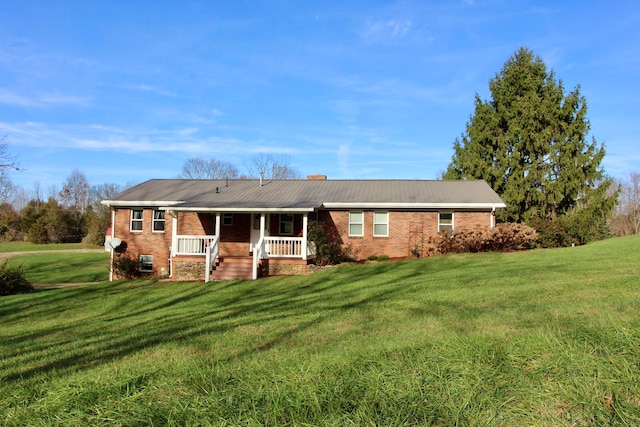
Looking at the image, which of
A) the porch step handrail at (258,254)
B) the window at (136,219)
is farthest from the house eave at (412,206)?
the window at (136,219)

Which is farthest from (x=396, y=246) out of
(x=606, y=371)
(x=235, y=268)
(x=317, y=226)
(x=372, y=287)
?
(x=606, y=371)

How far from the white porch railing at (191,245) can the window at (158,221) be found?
3.60 metres

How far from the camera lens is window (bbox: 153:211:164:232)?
68.5ft

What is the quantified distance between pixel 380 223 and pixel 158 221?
33.8ft

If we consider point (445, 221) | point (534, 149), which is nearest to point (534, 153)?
point (534, 149)

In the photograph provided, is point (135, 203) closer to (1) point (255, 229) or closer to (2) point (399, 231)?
(1) point (255, 229)

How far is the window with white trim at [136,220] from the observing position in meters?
21.0

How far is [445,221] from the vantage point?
19.4 meters

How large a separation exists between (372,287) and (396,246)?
9.03 m

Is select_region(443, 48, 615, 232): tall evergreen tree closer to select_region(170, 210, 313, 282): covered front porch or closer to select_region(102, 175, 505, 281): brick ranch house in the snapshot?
select_region(102, 175, 505, 281): brick ranch house

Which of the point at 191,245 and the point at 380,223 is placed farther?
the point at 380,223

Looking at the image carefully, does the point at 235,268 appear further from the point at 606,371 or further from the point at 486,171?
the point at 486,171

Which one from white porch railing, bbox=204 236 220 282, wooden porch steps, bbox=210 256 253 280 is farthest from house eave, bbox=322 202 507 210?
white porch railing, bbox=204 236 220 282

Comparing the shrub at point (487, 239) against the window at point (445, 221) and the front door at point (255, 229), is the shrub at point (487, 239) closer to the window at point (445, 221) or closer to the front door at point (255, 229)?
the window at point (445, 221)
